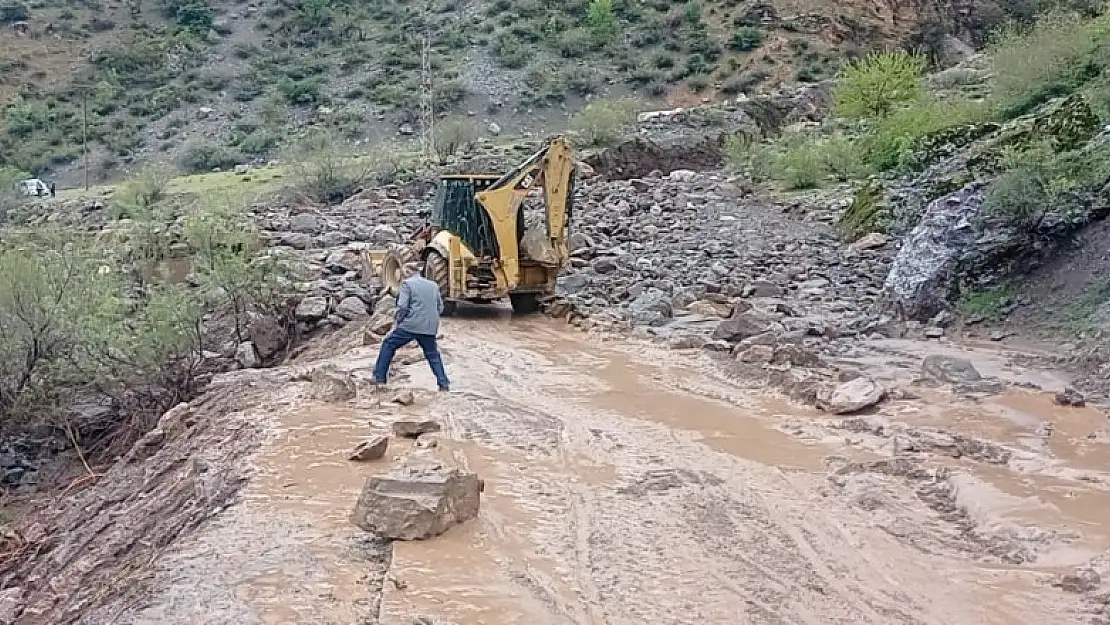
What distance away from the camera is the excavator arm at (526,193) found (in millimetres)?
14078

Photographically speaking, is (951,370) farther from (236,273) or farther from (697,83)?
(697,83)

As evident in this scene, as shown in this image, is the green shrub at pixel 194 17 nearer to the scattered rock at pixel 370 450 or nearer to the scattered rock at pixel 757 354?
the scattered rock at pixel 757 354

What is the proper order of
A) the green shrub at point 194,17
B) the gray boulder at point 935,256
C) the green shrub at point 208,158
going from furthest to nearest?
1. the green shrub at point 194,17
2. the green shrub at point 208,158
3. the gray boulder at point 935,256

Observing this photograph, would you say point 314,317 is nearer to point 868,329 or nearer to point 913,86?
point 868,329

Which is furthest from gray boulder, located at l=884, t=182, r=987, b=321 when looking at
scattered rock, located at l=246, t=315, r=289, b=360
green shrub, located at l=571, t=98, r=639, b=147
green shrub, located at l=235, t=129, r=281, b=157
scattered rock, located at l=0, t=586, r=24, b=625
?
green shrub, located at l=235, t=129, r=281, b=157

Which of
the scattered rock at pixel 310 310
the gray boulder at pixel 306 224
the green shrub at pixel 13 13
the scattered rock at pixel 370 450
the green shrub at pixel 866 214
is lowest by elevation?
the scattered rock at pixel 310 310

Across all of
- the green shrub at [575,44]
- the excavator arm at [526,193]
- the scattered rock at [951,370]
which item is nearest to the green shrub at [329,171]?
the excavator arm at [526,193]

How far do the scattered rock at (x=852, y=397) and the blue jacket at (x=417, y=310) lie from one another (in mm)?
3515

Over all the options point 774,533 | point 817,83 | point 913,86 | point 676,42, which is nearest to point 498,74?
point 676,42

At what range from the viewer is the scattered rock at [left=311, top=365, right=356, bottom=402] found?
378 inches

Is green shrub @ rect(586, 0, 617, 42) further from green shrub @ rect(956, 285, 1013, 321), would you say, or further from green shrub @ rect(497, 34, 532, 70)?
green shrub @ rect(956, 285, 1013, 321)

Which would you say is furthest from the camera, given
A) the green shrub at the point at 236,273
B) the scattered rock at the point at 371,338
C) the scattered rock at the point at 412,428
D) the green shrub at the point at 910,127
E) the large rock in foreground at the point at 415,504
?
the green shrub at the point at 910,127

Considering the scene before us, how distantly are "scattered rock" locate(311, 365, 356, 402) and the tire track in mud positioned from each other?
34.2 inches

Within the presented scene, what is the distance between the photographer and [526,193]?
14.2m
